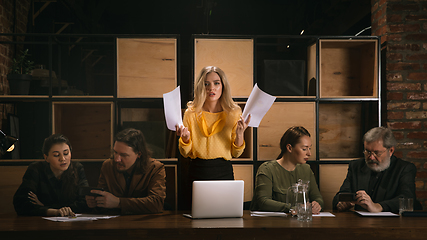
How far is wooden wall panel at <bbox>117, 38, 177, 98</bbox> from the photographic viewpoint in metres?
3.25

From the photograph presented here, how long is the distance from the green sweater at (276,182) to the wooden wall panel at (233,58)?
898mm

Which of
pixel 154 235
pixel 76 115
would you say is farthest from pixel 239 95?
pixel 154 235

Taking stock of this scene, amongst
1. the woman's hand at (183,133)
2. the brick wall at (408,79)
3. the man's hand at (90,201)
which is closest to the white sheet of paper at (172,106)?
the woman's hand at (183,133)

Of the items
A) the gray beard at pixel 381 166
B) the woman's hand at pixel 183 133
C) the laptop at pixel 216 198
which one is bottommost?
the laptop at pixel 216 198

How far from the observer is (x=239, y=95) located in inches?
130

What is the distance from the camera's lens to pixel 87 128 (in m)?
3.55

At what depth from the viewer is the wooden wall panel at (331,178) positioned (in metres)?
3.33

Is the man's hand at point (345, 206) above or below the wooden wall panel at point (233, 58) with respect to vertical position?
below

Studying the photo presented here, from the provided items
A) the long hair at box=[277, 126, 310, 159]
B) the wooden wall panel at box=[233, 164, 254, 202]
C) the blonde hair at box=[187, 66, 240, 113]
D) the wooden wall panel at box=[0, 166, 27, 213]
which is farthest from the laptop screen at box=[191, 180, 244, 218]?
the wooden wall panel at box=[0, 166, 27, 213]

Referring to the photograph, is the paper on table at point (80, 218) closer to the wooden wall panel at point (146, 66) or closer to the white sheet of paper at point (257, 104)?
the white sheet of paper at point (257, 104)

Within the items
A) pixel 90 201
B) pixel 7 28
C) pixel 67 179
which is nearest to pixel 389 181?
pixel 90 201

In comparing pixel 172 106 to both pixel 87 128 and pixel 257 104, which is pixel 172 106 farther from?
pixel 87 128

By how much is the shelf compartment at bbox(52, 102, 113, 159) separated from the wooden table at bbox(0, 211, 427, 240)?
5.51ft

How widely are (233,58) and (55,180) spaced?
1.82 metres
